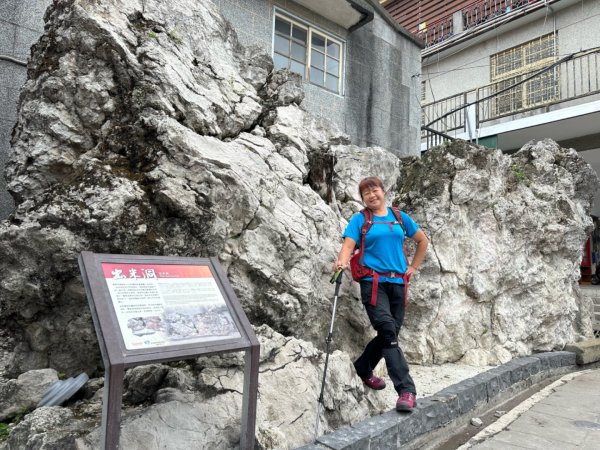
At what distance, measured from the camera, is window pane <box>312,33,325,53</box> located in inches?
387

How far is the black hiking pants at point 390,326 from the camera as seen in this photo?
13.0 ft

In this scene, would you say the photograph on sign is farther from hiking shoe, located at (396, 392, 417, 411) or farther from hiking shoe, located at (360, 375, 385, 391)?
hiking shoe, located at (360, 375, 385, 391)

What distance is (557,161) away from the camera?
8383 millimetres

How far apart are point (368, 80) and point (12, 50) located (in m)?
7.43

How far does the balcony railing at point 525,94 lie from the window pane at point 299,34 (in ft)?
15.0

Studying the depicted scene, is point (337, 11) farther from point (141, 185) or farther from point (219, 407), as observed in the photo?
point (219, 407)

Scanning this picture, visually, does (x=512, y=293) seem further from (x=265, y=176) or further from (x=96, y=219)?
(x=96, y=219)

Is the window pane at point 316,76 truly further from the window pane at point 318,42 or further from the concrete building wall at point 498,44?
the concrete building wall at point 498,44

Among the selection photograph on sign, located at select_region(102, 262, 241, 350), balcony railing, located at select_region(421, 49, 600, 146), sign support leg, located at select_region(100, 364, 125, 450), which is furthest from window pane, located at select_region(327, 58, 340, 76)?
sign support leg, located at select_region(100, 364, 125, 450)

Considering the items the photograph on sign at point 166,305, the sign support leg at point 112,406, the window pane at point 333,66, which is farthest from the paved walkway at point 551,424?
the window pane at point 333,66

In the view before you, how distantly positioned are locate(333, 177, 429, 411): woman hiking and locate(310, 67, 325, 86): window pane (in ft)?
19.8

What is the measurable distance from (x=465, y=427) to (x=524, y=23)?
51.6 ft

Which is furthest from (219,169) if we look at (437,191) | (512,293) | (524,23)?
(524,23)

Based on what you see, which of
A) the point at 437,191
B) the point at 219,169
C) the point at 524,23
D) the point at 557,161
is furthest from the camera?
the point at 524,23
